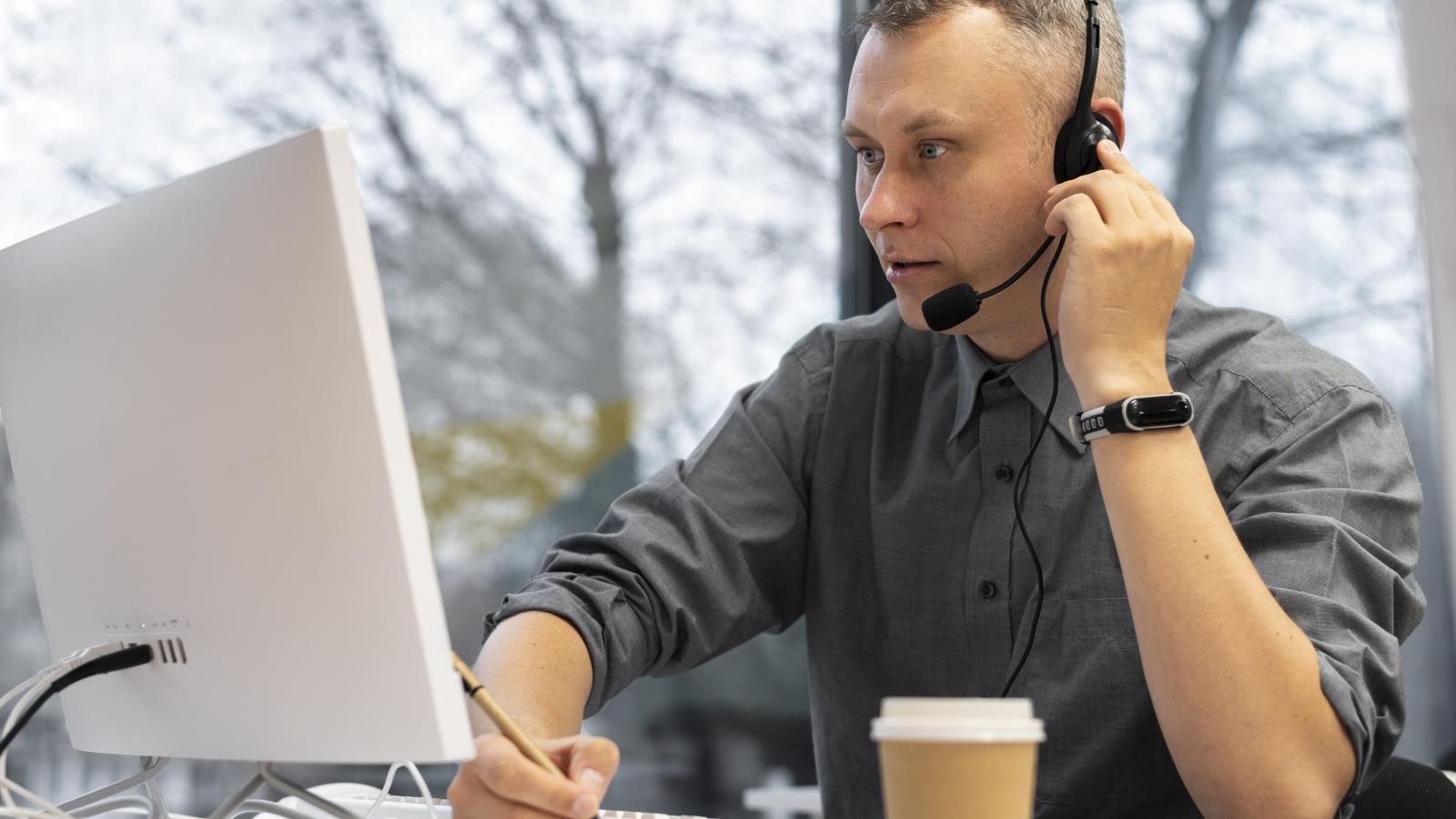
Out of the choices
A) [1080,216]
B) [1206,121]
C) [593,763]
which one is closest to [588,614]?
[593,763]

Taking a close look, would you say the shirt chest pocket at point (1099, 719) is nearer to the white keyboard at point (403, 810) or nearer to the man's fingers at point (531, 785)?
the white keyboard at point (403, 810)

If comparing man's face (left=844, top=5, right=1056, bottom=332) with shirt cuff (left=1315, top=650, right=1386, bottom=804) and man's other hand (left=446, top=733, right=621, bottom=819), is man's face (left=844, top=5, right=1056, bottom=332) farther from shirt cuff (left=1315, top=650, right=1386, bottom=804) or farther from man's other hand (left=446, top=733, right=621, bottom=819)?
man's other hand (left=446, top=733, right=621, bottom=819)

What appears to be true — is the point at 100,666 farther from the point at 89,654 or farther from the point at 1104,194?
the point at 1104,194

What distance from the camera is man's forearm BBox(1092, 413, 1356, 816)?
0.90m

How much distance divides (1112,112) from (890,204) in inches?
11.4

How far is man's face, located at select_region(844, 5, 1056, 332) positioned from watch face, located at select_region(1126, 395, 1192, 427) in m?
0.35

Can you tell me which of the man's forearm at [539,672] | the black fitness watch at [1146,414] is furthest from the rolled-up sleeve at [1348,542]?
the man's forearm at [539,672]

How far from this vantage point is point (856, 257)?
93.7 inches

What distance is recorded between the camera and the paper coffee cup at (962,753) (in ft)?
1.95

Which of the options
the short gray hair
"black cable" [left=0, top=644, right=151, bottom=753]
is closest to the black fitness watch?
the short gray hair

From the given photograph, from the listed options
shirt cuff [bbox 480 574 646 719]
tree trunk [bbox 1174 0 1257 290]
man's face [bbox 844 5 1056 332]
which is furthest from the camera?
tree trunk [bbox 1174 0 1257 290]

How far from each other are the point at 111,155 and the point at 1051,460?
77.9 inches

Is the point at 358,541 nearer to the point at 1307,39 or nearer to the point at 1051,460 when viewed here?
the point at 1051,460

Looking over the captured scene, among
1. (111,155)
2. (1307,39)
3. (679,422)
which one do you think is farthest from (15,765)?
(1307,39)
